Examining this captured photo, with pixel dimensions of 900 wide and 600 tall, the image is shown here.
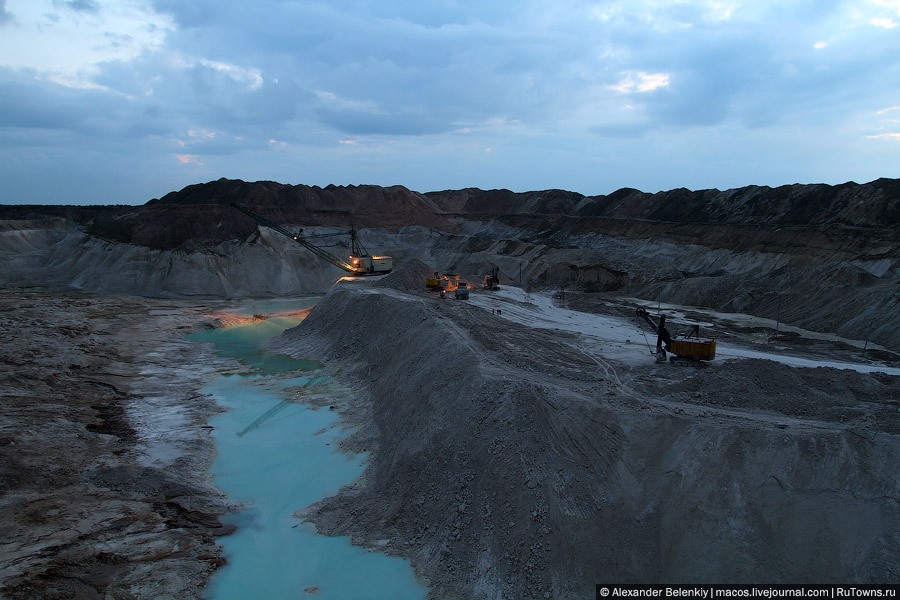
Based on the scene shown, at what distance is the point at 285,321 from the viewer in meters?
40.3

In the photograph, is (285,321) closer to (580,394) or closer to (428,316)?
(428,316)

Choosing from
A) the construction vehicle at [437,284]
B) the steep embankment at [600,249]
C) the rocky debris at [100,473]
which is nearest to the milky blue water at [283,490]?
the rocky debris at [100,473]

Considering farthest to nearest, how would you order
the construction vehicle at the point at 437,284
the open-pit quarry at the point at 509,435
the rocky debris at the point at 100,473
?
the construction vehicle at the point at 437,284 < the rocky debris at the point at 100,473 < the open-pit quarry at the point at 509,435

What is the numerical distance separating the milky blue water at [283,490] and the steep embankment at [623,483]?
639mm

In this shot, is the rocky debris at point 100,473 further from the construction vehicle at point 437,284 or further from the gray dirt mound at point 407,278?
the construction vehicle at point 437,284

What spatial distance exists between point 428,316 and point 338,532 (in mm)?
12600

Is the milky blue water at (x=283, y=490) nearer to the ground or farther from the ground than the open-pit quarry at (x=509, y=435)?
nearer to the ground

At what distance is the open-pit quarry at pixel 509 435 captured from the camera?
1065cm

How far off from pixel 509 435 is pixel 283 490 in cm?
672

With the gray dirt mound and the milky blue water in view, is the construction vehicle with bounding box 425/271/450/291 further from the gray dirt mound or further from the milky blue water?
the milky blue water

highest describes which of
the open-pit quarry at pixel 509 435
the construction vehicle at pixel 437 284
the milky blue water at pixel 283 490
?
the construction vehicle at pixel 437 284

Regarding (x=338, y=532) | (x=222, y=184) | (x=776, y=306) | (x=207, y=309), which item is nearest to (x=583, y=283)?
(x=776, y=306)

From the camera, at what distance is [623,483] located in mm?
12023

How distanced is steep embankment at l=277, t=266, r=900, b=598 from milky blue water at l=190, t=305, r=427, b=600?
639mm
